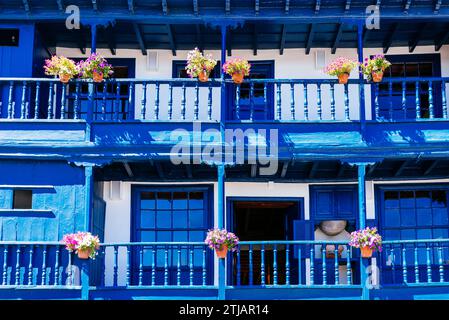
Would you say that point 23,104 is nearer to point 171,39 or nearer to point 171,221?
point 171,39

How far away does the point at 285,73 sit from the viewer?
1666cm

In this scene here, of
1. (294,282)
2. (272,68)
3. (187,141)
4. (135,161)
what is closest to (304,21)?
(272,68)

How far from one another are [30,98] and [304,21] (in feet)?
17.4

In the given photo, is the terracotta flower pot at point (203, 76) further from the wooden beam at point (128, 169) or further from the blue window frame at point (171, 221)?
the blue window frame at point (171, 221)

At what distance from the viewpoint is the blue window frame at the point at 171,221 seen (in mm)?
15930

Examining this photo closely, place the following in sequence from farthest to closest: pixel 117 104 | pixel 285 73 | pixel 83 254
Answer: pixel 285 73 < pixel 117 104 < pixel 83 254

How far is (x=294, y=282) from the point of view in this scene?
54.3 feet

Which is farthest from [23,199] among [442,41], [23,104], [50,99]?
[442,41]

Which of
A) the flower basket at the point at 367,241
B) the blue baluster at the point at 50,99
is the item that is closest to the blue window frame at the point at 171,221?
the blue baluster at the point at 50,99

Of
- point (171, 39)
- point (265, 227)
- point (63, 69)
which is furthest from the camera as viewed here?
point (265, 227)

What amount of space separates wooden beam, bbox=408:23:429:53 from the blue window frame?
5025 millimetres

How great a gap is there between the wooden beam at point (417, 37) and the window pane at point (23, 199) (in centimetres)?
804

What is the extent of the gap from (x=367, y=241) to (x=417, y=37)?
4.67m

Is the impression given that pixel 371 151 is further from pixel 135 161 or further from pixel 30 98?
pixel 30 98
